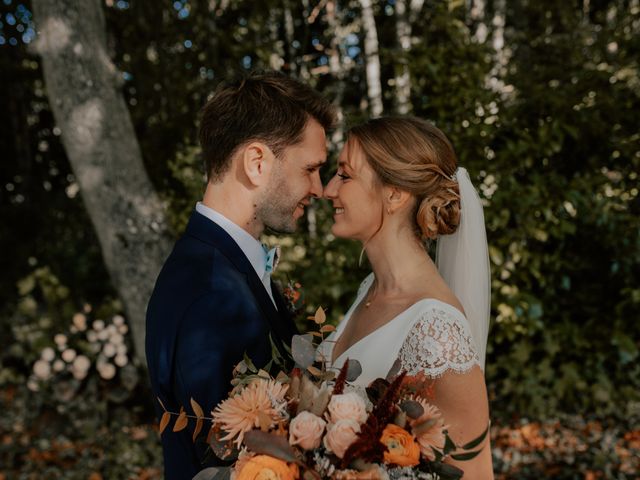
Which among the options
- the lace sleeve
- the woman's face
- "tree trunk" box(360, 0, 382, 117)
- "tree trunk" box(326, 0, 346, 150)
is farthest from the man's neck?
"tree trunk" box(326, 0, 346, 150)

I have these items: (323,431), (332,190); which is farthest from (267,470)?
(332,190)

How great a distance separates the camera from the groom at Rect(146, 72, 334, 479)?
181 cm

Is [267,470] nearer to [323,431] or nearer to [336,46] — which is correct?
[323,431]

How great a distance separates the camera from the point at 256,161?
2236 mm

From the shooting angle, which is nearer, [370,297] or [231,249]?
[231,249]

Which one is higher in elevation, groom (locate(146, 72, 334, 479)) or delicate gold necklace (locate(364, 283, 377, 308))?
groom (locate(146, 72, 334, 479))

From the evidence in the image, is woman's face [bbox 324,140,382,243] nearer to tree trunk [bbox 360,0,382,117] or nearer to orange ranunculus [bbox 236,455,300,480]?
orange ranunculus [bbox 236,455,300,480]

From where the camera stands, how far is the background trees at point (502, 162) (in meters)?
4.35

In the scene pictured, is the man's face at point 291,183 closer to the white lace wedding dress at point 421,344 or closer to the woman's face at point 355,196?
the woman's face at point 355,196

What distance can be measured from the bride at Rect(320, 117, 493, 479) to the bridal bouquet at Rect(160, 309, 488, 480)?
76 centimetres

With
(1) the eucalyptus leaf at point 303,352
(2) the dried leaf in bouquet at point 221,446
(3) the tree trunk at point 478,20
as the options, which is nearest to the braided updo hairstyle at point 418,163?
(1) the eucalyptus leaf at point 303,352

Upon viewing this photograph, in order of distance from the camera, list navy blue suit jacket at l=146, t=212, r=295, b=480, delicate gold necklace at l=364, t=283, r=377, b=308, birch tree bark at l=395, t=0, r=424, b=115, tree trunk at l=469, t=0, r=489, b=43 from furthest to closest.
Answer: tree trunk at l=469, t=0, r=489, b=43 < birch tree bark at l=395, t=0, r=424, b=115 < delicate gold necklace at l=364, t=283, r=377, b=308 < navy blue suit jacket at l=146, t=212, r=295, b=480

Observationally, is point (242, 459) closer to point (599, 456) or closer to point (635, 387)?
point (599, 456)

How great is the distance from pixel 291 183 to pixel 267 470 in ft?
4.23
